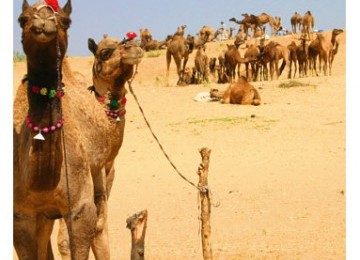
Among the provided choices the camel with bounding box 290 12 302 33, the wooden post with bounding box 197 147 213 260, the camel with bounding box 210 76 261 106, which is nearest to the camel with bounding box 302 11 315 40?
the camel with bounding box 290 12 302 33

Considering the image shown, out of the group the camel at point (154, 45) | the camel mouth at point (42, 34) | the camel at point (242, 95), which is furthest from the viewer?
the camel at point (154, 45)

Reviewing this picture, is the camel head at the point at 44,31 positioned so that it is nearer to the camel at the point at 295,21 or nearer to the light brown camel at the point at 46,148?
the light brown camel at the point at 46,148

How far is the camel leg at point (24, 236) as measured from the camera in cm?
468

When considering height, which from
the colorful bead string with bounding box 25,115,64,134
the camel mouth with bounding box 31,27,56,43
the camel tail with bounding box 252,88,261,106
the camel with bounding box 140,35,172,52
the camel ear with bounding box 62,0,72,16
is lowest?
the camel tail with bounding box 252,88,261,106

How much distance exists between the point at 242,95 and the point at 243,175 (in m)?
8.01

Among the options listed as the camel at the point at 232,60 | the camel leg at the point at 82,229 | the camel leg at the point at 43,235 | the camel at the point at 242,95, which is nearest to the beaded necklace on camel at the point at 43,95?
the camel leg at the point at 82,229

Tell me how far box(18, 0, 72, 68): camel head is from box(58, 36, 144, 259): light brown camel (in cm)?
190

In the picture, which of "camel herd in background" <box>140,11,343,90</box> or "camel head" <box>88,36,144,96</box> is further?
"camel herd in background" <box>140,11,343,90</box>

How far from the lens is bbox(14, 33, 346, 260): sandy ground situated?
846 cm

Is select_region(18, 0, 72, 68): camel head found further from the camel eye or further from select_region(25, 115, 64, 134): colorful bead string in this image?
the camel eye

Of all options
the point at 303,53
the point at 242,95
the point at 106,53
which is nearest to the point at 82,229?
the point at 106,53

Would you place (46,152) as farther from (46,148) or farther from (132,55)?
(132,55)

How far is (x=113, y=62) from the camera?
253 inches
